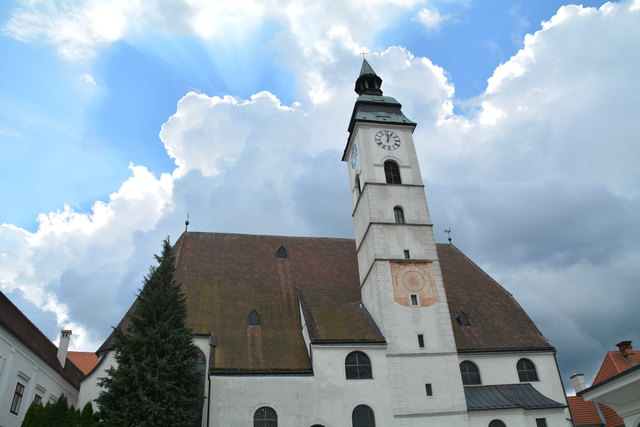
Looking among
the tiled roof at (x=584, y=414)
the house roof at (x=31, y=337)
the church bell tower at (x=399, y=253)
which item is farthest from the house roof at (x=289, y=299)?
the tiled roof at (x=584, y=414)

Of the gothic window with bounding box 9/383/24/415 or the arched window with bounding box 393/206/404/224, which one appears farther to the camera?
the arched window with bounding box 393/206/404/224

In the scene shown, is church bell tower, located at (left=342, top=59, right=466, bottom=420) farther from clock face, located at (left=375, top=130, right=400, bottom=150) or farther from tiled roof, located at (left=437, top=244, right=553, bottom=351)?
tiled roof, located at (left=437, top=244, right=553, bottom=351)

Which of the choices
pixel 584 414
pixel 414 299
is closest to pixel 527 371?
pixel 584 414

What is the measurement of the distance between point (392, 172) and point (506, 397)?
13605 millimetres

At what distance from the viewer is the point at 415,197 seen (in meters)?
28.8

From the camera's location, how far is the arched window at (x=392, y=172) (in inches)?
1166

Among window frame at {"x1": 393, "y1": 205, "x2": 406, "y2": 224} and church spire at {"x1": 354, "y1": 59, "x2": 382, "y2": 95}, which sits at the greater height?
church spire at {"x1": 354, "y1": 59, "x2": 382, "y2": 95}

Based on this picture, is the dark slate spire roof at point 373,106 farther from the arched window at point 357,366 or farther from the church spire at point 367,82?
the arched window at point 357,366

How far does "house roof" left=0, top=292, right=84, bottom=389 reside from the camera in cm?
2145

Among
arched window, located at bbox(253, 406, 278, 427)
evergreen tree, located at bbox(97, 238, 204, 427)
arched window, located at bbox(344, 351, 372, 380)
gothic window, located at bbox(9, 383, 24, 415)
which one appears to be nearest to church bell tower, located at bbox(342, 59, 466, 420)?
arched window, located at bbox(344, 351, 372, 380)

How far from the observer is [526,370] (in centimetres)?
2645

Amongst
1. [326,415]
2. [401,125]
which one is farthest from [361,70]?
[326,415]

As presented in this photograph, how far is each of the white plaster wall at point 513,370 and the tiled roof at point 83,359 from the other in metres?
28.6

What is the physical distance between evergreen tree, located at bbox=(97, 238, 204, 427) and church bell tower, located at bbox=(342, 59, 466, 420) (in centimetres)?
994
